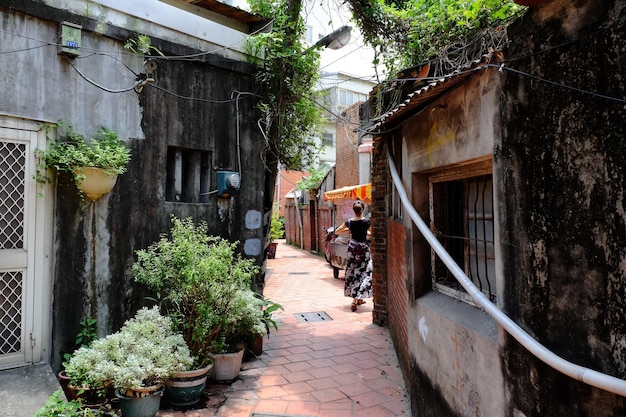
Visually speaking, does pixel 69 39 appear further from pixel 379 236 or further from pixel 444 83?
pixel 379 236

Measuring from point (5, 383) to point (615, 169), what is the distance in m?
4.94

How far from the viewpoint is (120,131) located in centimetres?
509

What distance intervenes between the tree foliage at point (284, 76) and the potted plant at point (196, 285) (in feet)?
8.41

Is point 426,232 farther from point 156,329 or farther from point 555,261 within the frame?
point 156,329

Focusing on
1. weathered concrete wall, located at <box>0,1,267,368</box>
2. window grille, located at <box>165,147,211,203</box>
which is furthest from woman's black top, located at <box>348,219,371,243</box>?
window grille, located at <box>165,147,211,203</box>

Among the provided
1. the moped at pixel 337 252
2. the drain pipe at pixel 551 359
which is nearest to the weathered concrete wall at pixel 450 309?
the drain pipe at pixel 551 359

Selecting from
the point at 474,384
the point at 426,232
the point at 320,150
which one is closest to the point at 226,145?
the point at 320,150

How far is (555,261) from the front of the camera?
2.16 meters

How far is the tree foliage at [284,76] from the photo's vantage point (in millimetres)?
6379

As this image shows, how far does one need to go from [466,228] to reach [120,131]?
4089mm

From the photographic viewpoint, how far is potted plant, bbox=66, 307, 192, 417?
3750mm

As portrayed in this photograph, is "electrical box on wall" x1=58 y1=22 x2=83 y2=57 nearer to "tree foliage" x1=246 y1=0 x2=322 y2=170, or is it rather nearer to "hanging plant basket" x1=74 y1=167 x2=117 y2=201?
"hanging plant basket" x1=74 y1=167 x2=117 y2=201

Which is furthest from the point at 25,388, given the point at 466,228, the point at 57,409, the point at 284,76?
the point at 284,76

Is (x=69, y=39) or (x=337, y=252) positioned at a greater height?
(x=69, y=39)
